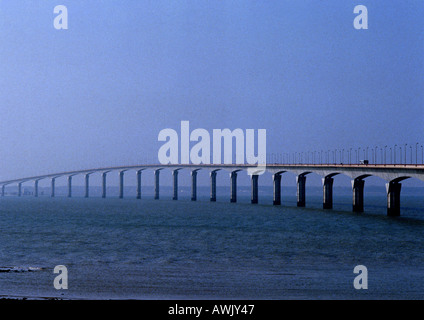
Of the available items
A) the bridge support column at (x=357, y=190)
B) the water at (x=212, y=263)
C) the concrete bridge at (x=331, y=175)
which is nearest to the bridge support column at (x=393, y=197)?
the concrete bridge at (x=331, y=175)

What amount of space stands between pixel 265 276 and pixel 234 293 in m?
4.98

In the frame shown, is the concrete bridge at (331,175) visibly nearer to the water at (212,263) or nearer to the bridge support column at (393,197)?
the bridge support column at (393,197)

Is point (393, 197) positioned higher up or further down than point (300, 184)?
higher up

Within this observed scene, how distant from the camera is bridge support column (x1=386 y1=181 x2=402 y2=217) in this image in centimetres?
8338

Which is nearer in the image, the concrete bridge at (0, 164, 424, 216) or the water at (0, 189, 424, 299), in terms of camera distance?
the water at (0, 189, 424, 299)

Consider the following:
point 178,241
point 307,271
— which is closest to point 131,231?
point 178,241

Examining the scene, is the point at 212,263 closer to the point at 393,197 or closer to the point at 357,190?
the point at 393,197

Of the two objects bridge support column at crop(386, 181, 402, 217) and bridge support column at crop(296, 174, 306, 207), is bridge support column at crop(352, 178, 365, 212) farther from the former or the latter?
bridge support column at crop(296, 174, 306, 207)

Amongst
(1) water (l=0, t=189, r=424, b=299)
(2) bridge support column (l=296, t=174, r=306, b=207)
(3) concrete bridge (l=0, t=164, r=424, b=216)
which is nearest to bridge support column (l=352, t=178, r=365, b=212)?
(3) concrete bridge (l=0, t=164, r=424, b=216)

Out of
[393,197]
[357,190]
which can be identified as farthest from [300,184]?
[393,197]

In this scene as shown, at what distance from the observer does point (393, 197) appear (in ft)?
275

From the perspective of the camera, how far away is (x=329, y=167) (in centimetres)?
10250

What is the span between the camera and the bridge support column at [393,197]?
274 feet
